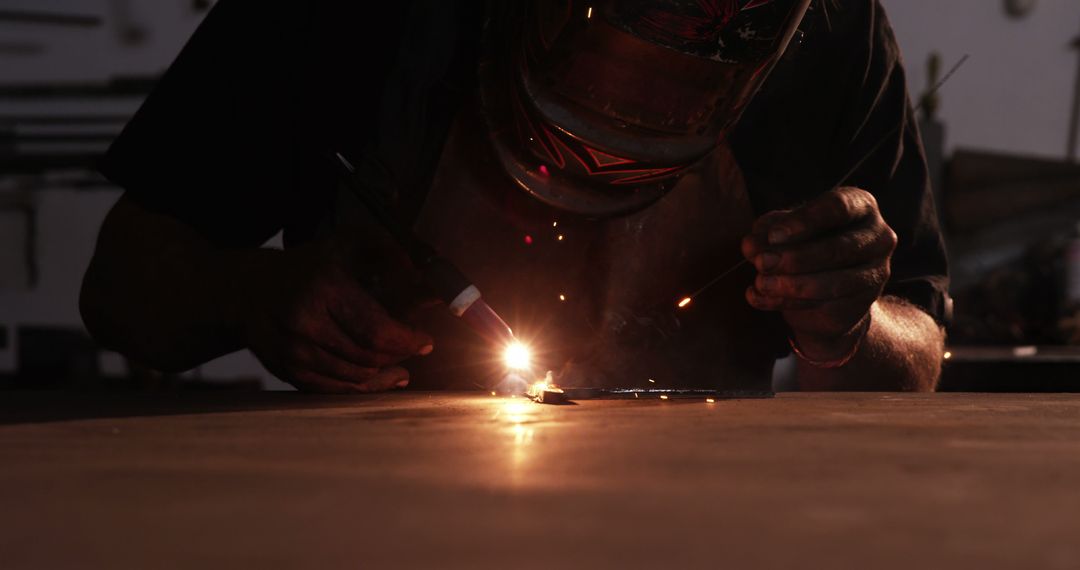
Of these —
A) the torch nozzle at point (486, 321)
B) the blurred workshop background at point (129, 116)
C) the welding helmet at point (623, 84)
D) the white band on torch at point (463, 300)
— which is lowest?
the torch nozzle at point (486, 321)

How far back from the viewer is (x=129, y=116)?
296 cm

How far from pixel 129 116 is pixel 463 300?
97.8 inches

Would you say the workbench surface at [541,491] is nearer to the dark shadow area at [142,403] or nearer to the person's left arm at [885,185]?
the dark shadow area at [142,403]

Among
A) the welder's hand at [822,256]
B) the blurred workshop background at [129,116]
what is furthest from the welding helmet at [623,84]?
the blurred workshop background at [129,116]

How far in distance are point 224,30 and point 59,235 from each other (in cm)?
207

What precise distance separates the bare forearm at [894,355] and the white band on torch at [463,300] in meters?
0.63

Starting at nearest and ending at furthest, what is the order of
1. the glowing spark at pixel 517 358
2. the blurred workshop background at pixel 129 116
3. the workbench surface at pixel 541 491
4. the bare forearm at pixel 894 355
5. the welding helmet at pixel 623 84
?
1. the workbench surface at pixel 541 491
2. the welding helmet at pixel 623 84
3. the glowing spark at pixel 517 358
4. the bare forearm at pixel 894 355
5. the blurred workshop background at pixel 129 116

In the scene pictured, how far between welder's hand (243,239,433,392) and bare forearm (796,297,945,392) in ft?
2.15

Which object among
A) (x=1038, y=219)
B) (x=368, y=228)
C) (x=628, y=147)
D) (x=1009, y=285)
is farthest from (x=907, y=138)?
(x=1038, y=219)

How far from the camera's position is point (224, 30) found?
4.03 ft

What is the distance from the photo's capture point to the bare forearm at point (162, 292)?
110 cm

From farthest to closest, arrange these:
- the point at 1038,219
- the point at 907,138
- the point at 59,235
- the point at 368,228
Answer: the point at 59,235 < the point at 1038,219 < the point at 907,138 < the point at 368,228

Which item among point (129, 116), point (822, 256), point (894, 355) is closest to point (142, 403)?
point (822, 256)

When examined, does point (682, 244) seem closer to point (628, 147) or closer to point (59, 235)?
point (628, 147)
